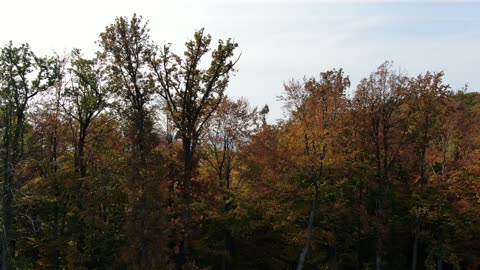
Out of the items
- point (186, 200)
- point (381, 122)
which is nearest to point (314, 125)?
point (381, 122)

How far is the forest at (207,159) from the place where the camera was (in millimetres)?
18328

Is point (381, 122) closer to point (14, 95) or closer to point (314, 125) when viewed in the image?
point (314, 125)

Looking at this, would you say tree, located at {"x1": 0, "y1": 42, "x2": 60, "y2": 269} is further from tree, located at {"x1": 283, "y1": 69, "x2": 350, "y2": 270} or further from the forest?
tree, located at {"x1": 283, "y1": 69, "x2": 350, "y2": 270}

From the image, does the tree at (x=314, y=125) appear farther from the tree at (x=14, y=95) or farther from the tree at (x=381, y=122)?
the tree at (x=14, y=95)

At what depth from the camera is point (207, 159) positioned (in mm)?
23438

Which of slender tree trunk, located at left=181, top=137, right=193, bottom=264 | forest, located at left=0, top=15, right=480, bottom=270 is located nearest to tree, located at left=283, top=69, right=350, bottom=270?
forest, located at left=0, top=15, right=480, bottom=270

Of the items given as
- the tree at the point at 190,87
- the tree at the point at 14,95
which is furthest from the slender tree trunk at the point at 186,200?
the tree at the point at 14,95

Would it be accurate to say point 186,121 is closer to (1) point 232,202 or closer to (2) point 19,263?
(1) point 232,202

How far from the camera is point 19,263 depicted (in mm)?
22062

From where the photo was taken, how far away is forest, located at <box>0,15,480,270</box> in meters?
18.3

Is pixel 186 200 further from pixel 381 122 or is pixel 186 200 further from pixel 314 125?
pixel 381 122

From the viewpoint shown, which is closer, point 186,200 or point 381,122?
point 186,200

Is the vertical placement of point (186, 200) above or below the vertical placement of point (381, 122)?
below

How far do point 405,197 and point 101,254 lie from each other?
682 inches
